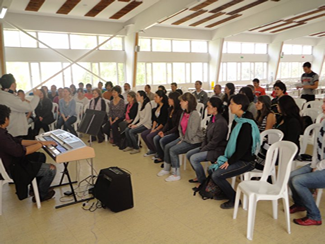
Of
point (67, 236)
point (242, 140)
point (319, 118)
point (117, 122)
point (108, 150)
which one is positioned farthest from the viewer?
point (117, 122)

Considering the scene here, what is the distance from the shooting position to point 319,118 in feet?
12.8

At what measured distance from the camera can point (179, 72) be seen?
15867 mm

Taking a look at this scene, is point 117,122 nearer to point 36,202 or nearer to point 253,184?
point 36,202

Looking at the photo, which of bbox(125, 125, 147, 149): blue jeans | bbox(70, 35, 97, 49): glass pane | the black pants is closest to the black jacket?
bbox(125, 125, 147, 149): blue jeans

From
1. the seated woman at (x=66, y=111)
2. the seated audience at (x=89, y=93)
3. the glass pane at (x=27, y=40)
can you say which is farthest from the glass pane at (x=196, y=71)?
the seated woman at (x=66, y=111)

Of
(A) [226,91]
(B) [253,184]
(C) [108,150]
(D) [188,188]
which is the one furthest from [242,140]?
(C) [108,150]

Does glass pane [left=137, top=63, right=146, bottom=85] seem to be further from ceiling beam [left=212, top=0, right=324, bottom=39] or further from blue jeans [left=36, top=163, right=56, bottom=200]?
blue jeans [left=36, top=163, right=56, bottom=200]

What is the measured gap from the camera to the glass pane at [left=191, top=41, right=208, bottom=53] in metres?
15.9

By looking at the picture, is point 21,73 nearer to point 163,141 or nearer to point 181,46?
point 181,46

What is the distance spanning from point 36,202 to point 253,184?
248 cm

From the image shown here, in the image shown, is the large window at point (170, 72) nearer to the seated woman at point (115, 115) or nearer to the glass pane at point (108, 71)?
the glass pane at point (108, 71)

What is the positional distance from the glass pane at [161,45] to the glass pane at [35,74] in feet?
20.2

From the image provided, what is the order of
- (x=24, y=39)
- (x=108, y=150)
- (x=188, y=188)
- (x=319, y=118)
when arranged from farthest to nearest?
(x=24, y=39) → (x=108, y=150) → (x=319, y=118) → (x=188, y=188)

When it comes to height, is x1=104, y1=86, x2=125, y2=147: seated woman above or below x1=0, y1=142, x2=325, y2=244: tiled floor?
above
